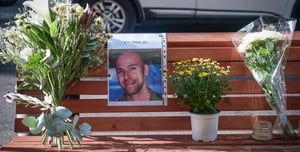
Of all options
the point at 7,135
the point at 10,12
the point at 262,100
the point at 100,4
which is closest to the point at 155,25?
the point at 100,4

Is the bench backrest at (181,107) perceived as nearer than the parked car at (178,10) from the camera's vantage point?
Yes

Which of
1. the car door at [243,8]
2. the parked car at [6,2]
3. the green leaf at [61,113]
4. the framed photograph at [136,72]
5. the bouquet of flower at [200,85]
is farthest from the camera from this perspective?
the parked car at [6,2]

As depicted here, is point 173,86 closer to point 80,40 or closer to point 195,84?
point 195,84

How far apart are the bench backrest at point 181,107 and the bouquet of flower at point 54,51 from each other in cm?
24

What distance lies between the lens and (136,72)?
276 centimetres

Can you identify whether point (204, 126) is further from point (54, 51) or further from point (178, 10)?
point (178, 10)

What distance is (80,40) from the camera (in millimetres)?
2420

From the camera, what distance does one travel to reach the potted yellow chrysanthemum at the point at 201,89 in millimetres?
2539

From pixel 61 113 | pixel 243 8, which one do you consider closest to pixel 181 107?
pixel 61 113

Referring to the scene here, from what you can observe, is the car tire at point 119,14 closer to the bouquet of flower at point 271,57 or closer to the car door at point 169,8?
the car door at point 169,8

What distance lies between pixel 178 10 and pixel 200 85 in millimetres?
4933

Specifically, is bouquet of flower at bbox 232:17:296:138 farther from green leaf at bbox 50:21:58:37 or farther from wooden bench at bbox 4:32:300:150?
green leaf at bbox 50:21:58:37

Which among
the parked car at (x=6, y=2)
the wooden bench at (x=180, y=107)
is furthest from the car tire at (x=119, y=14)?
the parked car at (x=6, y=2)

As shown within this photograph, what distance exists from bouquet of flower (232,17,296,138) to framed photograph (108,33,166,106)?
432 millimetres
